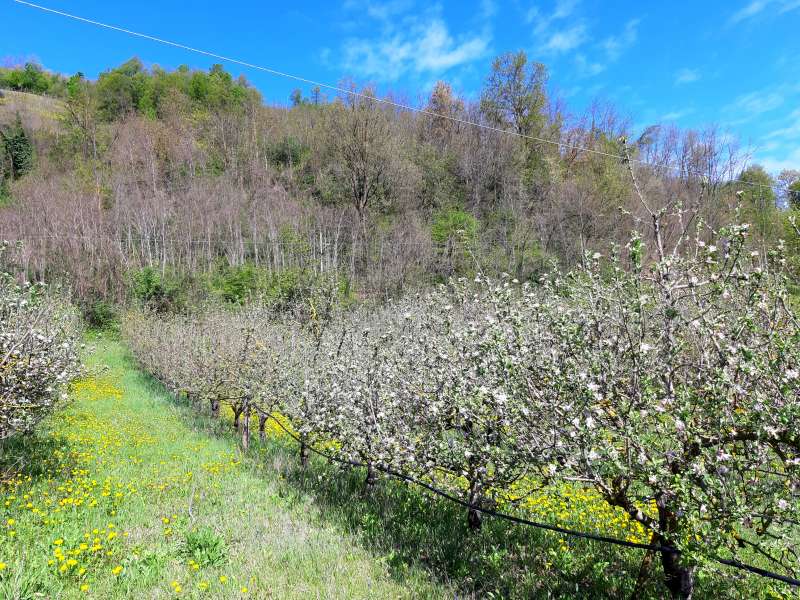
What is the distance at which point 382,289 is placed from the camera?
28.3m

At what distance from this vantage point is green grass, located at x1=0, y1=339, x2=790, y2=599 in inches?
153

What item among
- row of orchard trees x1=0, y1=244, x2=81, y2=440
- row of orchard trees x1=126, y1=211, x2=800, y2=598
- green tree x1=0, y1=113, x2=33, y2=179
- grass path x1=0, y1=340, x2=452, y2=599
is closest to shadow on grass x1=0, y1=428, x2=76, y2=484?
grass path x1=0, y1=340, x2=452, y2=599

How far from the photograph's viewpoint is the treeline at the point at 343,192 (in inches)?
1128

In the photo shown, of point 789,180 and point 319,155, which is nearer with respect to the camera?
point 789,180

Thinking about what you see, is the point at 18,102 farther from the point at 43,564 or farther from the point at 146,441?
the point at 43,564

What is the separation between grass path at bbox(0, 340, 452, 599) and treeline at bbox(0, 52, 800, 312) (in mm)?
18427

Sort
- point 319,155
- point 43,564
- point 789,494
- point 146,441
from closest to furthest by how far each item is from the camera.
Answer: point 789,494
point 43,564
point 146,441
point 319,155

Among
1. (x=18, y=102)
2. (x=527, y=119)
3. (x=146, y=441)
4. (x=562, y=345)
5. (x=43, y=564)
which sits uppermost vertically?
(x=18, y=102)

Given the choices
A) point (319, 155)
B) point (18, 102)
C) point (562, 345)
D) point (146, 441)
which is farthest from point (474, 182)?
point (18, 102)

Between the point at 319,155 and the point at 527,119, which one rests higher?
the point at 527,119

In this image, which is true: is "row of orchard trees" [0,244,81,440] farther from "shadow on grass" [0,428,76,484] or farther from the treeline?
the treeline

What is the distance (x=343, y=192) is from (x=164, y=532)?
30.4 meters

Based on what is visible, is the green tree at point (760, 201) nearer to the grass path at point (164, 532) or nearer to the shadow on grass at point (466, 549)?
the shadow on grass at point (466, 549)

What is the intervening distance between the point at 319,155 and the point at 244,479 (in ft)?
115
